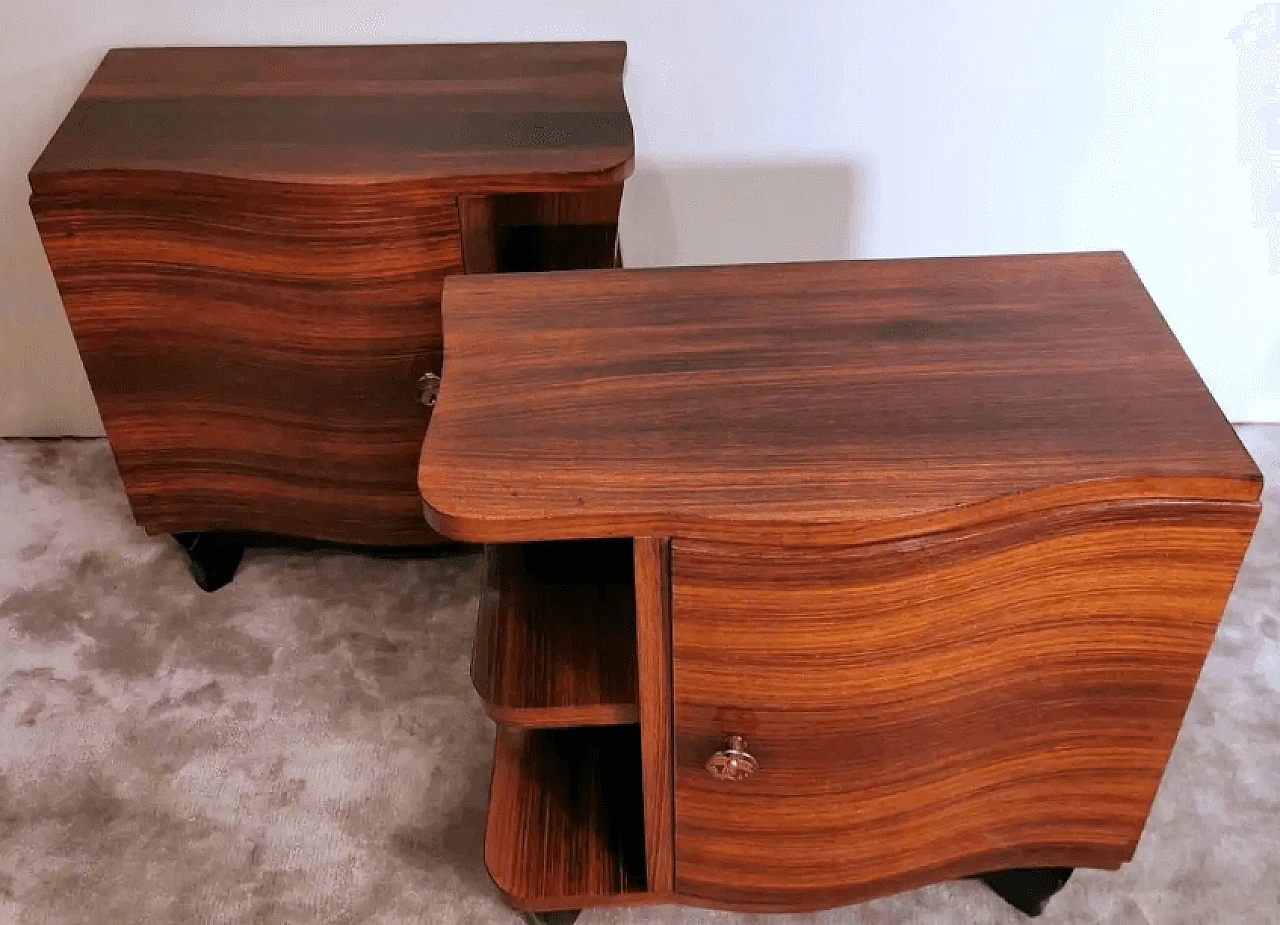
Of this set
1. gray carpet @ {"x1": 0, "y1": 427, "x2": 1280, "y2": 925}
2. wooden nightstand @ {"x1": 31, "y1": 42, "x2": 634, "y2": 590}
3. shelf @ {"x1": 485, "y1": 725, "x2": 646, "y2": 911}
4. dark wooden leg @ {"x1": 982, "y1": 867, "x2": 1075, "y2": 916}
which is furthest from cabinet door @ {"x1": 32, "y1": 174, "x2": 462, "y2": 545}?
dark wooden leg @ {"x1": 982, "y1": 867, "x2": 1075, "y2": 916}

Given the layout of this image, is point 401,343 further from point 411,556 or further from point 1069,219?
point 1069,219

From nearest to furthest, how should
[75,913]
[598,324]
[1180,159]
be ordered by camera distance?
[598,324], [75,913], [1180,159]

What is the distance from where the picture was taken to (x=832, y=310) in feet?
3.14

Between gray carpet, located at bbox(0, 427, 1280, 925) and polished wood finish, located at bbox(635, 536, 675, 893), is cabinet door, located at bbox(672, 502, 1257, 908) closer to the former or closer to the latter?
polished wood finish, located at bbox(635, 536, 675, 893)

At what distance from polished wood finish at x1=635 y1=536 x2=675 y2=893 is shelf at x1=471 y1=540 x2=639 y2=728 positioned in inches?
1.9

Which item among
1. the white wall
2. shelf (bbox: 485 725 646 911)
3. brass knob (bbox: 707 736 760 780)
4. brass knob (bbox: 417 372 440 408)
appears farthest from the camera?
the white wall

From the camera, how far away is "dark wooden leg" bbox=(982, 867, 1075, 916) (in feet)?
3.71

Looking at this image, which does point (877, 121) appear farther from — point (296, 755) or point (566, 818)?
point (296, 755)

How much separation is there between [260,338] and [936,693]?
775 mm

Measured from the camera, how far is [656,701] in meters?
0.90

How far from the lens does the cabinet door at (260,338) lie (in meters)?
1.17

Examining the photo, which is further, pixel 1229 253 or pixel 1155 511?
pixel 1229 253

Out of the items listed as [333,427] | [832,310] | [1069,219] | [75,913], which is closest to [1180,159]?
[1069,219]

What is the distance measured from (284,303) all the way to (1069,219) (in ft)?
3.24
